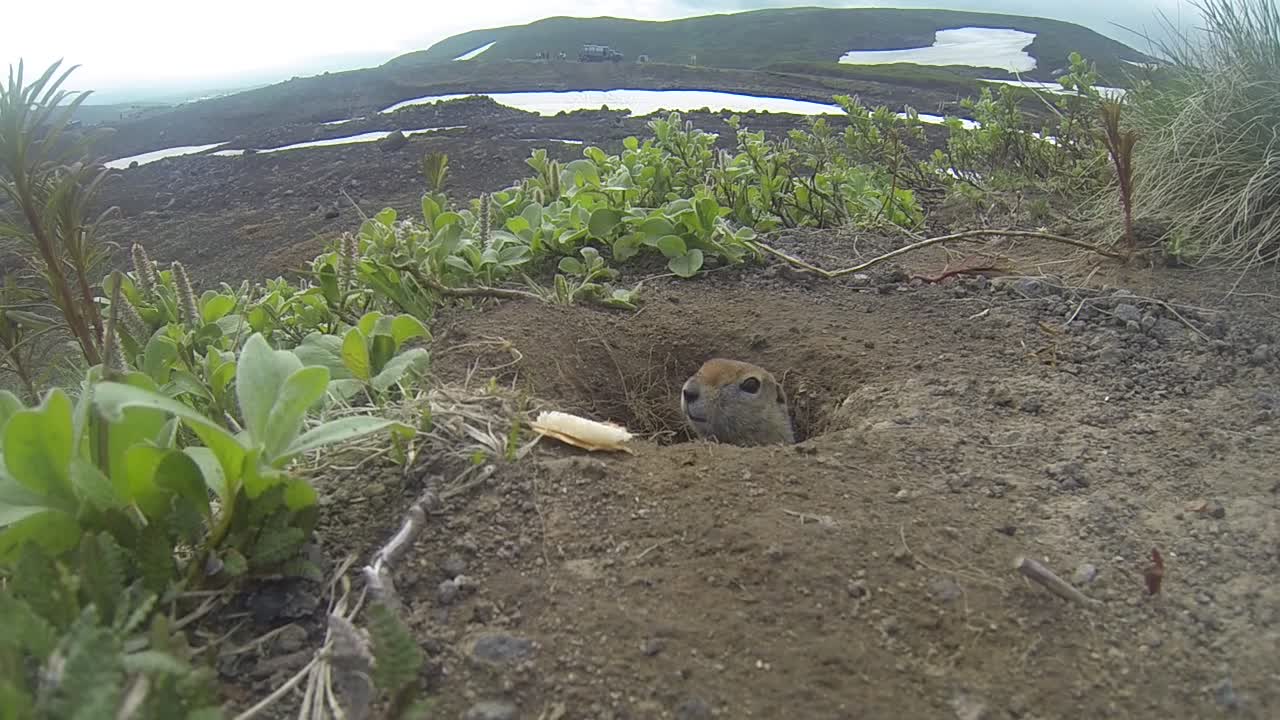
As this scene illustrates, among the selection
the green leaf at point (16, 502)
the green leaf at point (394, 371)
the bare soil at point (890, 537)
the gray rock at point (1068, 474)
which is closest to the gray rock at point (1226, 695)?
the bare soil at point (890, 537)

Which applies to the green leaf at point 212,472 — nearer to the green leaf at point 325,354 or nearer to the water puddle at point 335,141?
the green leaf at point 325,354

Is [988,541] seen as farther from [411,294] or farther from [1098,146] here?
[1098,146]

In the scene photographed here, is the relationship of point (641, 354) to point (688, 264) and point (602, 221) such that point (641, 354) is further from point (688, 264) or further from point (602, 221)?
point (602, 221)

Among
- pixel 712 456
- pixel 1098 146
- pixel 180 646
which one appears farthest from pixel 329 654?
pixel 1098 146

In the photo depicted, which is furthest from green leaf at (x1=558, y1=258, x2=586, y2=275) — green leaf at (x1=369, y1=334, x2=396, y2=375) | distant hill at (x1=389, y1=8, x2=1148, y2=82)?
distant hill at (x1=389, y1=8, x2=1148, y2=82)

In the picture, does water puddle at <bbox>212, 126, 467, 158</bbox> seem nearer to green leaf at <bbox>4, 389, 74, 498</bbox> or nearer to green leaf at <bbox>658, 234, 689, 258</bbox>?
green leaf at <bbox>658, 234, 689, 258</bbox>

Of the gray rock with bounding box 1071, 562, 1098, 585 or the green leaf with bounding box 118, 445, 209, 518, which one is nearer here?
the green leaf with bounding box 118, 445, 209, 518
